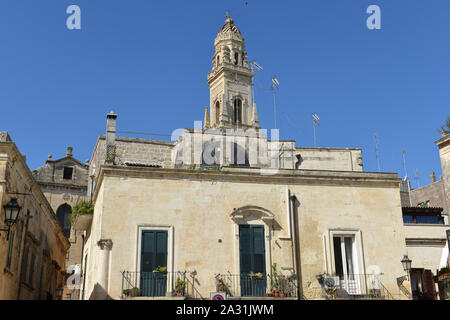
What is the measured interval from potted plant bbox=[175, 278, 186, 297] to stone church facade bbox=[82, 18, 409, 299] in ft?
0.11

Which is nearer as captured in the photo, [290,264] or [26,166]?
[290,264]

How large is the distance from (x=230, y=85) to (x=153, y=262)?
43.7 metres

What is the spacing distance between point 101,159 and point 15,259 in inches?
638

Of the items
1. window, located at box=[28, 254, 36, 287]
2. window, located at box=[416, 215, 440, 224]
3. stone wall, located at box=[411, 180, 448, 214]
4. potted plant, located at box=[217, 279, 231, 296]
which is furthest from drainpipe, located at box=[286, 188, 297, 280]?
stone wall, located at box=[411, 180, 448, 214]

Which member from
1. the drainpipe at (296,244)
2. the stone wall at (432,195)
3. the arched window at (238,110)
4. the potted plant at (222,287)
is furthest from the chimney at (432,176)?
the potted plant at (222,287)

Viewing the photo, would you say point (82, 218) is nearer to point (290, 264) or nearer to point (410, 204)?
point (290, 264)

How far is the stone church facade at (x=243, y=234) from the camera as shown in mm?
18094

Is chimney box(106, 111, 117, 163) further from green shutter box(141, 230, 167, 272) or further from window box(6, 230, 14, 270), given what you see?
green shutter box(141, 230, 167, 272)

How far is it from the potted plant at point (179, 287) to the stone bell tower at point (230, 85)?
4047cm

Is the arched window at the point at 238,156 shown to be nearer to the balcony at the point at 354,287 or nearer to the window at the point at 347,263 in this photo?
the window at the point at 347,263

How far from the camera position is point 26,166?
20406 millimetres

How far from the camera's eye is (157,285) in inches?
702
